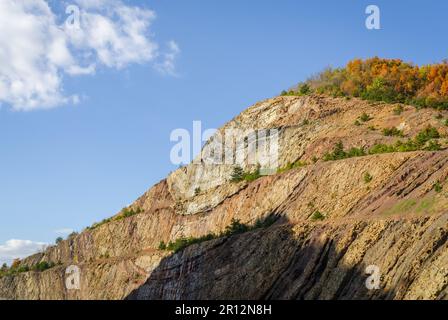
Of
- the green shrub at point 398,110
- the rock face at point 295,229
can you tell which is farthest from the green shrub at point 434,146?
the green shrub at point 398,110

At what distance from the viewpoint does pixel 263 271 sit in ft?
159

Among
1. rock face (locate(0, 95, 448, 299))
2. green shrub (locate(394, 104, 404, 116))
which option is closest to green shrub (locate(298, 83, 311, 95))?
rock face (locate(0, 95, 448, 299))

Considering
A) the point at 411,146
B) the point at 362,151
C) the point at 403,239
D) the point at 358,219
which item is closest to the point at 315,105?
the point at 362,151

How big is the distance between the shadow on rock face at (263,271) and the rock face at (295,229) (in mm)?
113

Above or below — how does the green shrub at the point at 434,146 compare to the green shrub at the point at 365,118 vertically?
below

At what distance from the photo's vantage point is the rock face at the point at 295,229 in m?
38.5

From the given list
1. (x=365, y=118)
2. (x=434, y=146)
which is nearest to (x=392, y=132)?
(x=365, y=118)

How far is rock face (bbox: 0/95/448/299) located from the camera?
A: 126 feet

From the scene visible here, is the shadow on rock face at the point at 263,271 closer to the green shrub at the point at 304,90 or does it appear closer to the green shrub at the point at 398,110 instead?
the green shrub at the point at 398,110

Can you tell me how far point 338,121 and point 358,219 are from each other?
23520 mm

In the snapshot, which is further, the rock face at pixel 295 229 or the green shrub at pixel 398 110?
the green shrub at pixel 398 110

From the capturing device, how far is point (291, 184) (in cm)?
5697

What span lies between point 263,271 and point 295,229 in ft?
14.9

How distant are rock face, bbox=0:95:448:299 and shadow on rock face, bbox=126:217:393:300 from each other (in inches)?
4.4
